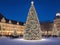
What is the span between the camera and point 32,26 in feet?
93.6

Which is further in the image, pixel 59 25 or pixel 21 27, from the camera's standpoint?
pixel 59 25

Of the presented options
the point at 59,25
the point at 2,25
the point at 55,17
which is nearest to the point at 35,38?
the point at 2,25

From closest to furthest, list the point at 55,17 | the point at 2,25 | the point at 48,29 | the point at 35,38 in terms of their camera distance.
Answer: the point at 35,38, the point at 2,25, the point at 48,29, the point at 55,17

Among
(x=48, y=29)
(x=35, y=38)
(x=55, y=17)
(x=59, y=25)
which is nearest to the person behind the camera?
(x=35, y=38)

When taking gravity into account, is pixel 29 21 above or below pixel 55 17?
below

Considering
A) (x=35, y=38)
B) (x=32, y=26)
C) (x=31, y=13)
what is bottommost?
(x=35, y=38)

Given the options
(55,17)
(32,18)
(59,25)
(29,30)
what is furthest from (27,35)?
(55,17)

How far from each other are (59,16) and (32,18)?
8058cm

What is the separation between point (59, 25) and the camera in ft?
335

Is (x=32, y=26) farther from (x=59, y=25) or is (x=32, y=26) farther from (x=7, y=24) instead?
(x=59, y=25)

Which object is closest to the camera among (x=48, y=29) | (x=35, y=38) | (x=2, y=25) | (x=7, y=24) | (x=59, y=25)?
(x=35, y=38)

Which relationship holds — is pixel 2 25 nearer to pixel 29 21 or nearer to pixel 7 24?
pixel 7 24

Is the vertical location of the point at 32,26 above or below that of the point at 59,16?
below

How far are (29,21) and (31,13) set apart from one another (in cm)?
150
